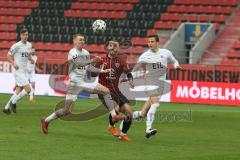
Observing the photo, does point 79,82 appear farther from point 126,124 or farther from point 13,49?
point 13,49

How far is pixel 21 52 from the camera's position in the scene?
2359cm

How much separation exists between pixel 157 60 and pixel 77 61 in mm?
1937

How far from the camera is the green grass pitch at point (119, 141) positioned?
13.6 m

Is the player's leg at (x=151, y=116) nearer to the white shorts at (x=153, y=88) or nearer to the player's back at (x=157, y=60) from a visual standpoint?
the white shorts at (x=153, y=88)

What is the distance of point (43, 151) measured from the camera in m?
13.8

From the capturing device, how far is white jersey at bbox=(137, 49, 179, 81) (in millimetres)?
17875

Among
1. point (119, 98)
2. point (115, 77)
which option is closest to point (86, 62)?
point (115, 77)

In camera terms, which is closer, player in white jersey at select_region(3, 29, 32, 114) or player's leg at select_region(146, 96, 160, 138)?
player's leg at select_region(146, 96, 160, 138)

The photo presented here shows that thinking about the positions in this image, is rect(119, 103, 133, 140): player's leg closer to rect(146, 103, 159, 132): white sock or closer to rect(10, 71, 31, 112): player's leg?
rect(146, 103, 159, 132): white sock

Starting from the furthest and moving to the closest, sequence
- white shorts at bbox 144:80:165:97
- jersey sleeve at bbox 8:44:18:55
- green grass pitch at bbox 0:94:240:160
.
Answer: jersey sleeve at bbox 8:44:18:55 < white shorts at bbox 144:80:165:97 < green grass pitch at bbox 0:94:240:160

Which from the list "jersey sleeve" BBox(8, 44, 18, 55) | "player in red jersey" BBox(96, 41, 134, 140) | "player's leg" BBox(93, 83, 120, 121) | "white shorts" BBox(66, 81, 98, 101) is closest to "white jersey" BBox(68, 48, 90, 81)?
"white shorts" BBox(66, 81, 98, 101)

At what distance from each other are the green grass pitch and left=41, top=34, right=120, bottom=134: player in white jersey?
0.47 metres

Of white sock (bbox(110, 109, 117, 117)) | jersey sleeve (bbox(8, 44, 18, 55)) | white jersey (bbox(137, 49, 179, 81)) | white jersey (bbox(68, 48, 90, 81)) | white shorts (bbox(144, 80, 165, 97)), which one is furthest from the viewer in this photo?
jersey sleeve (bbox(8, 44, 18, 55))

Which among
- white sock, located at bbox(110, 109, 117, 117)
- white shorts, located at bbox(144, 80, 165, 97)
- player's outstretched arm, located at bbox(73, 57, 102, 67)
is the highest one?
player's outstretched arm, located at bbox(73, 57, 102, 67)
